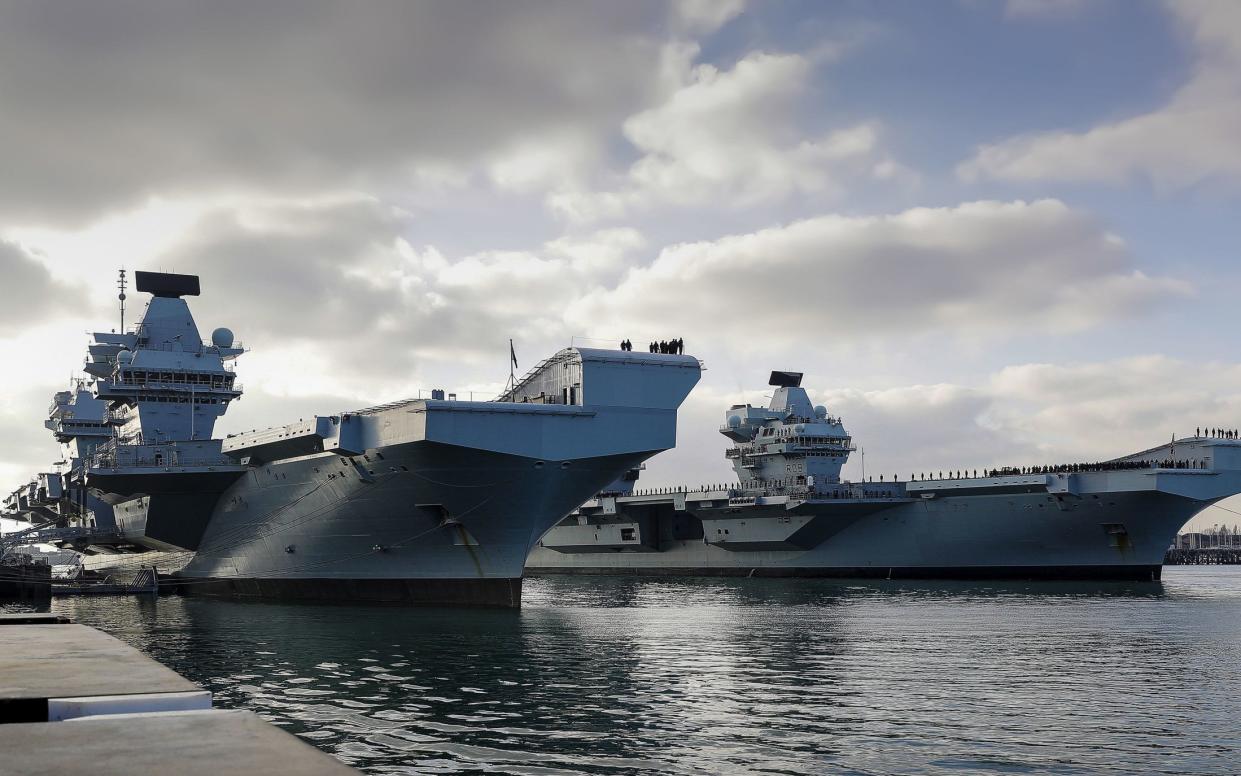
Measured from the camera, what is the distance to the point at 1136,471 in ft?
148

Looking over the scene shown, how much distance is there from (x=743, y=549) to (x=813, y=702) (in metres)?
45.5

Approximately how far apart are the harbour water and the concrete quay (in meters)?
5.32

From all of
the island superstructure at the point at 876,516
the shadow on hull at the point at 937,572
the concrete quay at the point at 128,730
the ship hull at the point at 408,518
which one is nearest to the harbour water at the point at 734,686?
the ship hull at the point at 408,518

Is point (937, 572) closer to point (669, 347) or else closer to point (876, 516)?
point (876, 516)

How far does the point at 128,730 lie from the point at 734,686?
12.8m

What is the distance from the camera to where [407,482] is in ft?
98.5

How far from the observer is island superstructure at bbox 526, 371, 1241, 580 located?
46.7 metres

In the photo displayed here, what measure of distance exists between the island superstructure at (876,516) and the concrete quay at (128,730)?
4593cm

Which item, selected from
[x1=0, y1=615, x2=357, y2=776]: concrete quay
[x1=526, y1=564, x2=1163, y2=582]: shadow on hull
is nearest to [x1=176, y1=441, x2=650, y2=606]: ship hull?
[x1=0, y1=615, x2=357, y2=776]: concrete quay

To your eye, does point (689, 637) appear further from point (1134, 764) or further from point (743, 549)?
point (743, 549)

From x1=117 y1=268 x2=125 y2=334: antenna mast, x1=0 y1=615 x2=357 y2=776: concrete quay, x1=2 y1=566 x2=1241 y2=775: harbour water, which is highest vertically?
x1=117 y1=268 x2=125 y2=334: antenna mast

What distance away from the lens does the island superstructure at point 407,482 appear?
28.8 m

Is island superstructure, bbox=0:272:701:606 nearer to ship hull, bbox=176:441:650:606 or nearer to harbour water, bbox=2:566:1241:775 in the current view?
ship hull, bbox=176:441:650:606

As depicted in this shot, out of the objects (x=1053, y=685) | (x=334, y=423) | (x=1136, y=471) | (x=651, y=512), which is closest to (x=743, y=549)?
(x=651, y=512)
